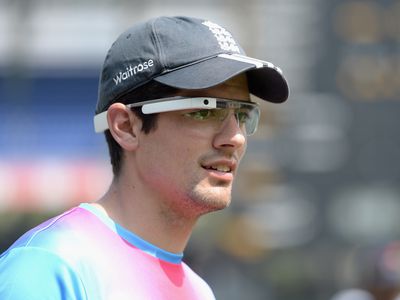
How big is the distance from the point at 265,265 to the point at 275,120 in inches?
72.5

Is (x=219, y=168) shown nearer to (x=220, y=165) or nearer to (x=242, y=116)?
(x=220, y=165)

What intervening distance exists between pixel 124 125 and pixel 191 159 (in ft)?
0.67

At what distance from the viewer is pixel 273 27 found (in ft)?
49.0

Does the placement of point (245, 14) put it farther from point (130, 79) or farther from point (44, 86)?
point (130, 79)

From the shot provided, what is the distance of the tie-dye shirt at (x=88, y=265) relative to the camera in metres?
2.49

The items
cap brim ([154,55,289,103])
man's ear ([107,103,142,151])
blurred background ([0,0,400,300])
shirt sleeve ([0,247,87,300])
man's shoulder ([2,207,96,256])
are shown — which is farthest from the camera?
blurred background ([0,0,400,300])

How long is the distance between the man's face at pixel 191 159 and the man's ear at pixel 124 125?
0.8 inches

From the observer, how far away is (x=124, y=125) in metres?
2.82

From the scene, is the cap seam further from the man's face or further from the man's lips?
the man's lips

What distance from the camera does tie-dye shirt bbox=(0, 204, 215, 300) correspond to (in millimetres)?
2488

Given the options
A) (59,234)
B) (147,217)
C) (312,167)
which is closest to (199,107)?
(147,217)

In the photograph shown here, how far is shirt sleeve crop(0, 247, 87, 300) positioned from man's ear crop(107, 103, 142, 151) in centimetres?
40

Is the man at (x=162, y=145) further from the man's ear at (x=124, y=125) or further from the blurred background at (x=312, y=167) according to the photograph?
the blurred background at (x=312, y=167)

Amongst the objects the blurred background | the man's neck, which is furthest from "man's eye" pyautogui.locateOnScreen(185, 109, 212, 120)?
the blurred background
